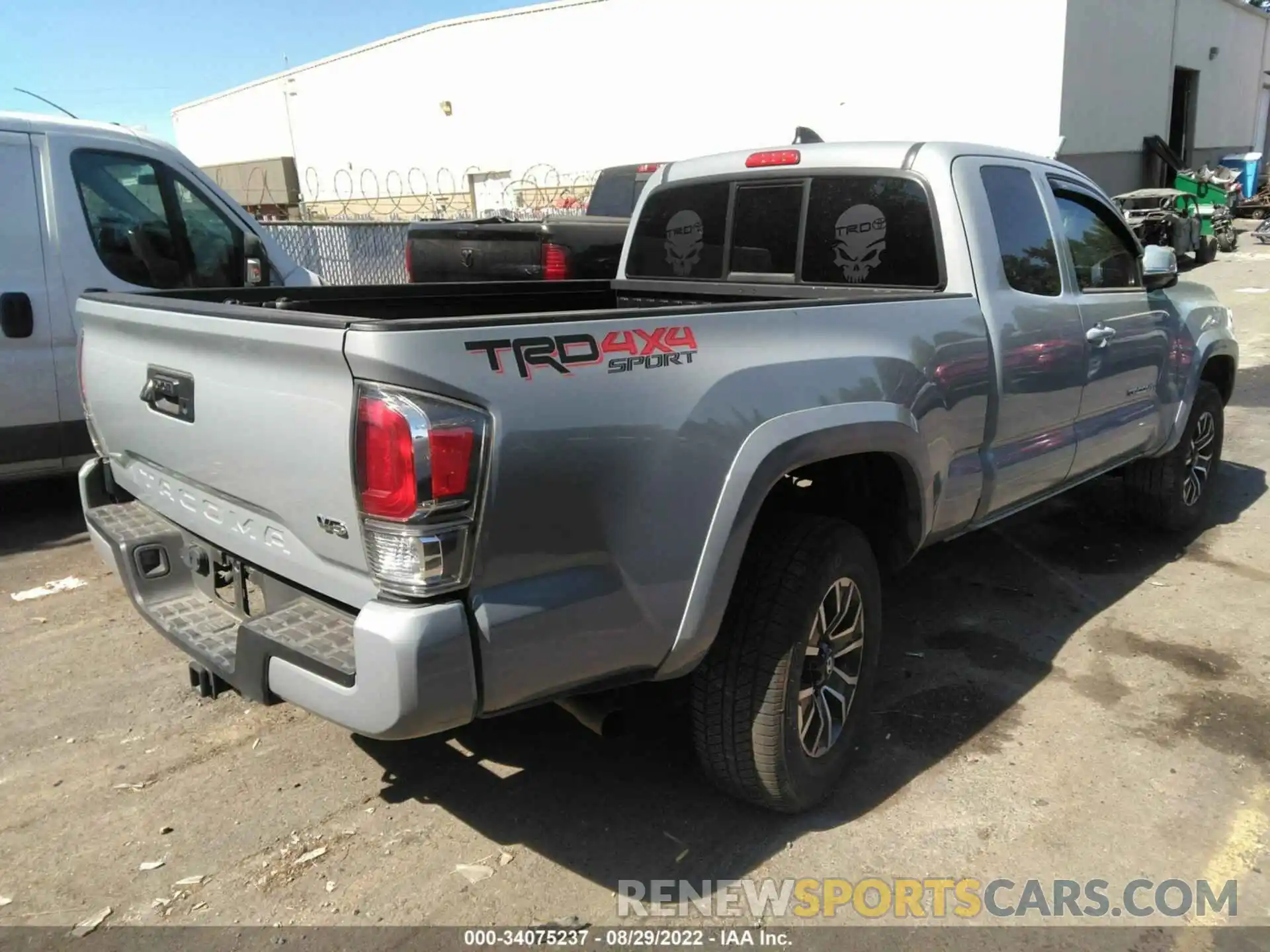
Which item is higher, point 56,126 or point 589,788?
point 56,126

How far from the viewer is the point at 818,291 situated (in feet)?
12.6

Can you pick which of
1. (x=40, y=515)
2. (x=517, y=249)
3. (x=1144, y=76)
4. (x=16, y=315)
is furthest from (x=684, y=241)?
(x=1144, y=76)

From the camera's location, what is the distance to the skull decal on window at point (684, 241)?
14.5 ft

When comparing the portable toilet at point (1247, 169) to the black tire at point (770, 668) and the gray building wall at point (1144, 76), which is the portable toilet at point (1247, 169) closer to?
the gray building wall at point (1144, 76)

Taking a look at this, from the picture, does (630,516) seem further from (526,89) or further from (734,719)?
(526,89)

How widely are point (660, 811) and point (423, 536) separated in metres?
1.48

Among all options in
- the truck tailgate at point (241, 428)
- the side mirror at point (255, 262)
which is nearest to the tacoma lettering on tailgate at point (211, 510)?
the truck tailgate at point (241, 428)

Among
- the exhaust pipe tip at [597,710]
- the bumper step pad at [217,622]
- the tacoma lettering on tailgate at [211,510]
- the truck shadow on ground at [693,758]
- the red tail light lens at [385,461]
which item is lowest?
the truck shadow on ground at [693,758]

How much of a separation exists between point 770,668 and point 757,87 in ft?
80.5

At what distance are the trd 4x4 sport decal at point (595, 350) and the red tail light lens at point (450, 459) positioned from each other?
170mm

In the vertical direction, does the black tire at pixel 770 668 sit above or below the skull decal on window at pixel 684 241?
below

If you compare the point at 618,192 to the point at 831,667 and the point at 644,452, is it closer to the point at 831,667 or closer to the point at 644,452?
the point at 831,667

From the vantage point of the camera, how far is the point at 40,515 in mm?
5945

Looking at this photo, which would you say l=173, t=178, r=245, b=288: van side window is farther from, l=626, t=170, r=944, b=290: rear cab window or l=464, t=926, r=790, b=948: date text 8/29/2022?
l=464, t=926, r=790, b=948: date text 8/29/2022
